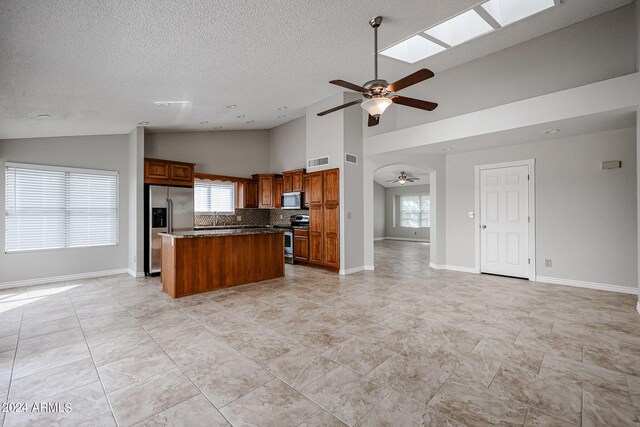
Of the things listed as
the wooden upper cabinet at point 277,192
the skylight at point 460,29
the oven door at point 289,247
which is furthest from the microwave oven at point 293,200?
the skylight at point 460,29

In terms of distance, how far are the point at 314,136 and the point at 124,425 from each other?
5723 millimetres

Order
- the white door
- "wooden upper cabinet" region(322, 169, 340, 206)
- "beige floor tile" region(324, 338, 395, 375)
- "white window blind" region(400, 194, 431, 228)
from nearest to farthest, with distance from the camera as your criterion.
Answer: "beige floor tile" region(324, 338, 395, 375)
the white door
"wooden upper cabinet" region(322, 169, 340, 206)
"white window blind" region(400, 194, 431, 228)

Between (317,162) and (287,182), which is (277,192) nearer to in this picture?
(287,182)

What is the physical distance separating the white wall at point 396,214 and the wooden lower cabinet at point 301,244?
784 centimetres

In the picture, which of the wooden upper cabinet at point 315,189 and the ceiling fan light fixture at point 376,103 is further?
the wooden upper cabinet at point 315,189

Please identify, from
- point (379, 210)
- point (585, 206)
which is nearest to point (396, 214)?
point (379, 210)

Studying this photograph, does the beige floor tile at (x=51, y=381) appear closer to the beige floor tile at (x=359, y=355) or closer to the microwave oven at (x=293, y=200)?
the beige floor tile at (x=359, y=355)

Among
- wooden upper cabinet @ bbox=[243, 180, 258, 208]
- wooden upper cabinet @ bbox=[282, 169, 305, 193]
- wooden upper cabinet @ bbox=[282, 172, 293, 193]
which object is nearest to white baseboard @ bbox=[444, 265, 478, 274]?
wooden upper cabinet @ bbox=[282, 169, 305, 193]

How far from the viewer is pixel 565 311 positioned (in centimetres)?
363

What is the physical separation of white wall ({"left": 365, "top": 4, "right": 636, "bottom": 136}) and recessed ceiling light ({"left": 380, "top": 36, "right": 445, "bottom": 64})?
1.04m

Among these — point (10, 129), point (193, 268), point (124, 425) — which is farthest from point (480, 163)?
point (10, 129)

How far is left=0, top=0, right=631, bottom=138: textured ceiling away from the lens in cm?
253

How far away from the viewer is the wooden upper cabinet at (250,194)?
7984mm

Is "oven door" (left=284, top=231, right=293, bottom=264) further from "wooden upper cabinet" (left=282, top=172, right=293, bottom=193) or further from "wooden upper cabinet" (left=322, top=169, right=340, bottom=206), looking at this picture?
"wooden upper cabinet" (left=322, top=169, right=340, bottom=206)
